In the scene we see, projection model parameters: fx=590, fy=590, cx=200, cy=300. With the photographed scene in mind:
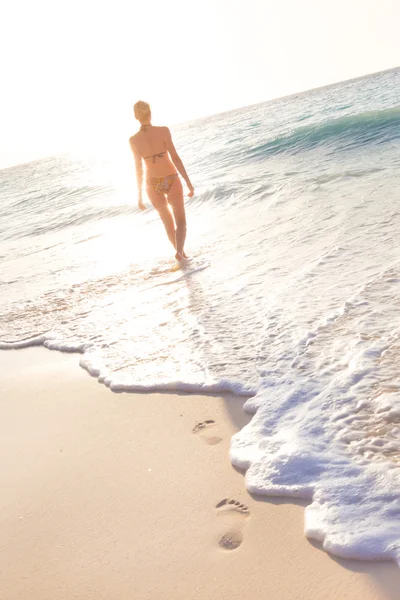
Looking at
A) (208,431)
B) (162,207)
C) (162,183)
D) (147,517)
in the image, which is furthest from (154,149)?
(147,517)

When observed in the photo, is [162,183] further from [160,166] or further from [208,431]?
[208,431]

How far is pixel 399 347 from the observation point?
3014 millimetres

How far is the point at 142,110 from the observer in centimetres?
580

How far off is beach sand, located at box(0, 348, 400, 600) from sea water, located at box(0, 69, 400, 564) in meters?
0.10

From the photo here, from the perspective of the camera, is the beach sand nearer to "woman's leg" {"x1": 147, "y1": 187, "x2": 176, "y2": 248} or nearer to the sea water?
the sea water

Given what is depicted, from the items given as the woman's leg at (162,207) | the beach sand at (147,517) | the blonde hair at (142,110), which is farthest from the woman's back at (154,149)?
the beach sand at (147,517)

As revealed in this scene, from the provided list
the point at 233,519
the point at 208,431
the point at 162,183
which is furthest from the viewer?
the point at 162,183

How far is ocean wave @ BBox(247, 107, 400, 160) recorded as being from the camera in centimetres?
1280

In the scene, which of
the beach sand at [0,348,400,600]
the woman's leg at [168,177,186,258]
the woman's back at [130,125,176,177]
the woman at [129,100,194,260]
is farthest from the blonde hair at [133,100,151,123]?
the beach sand at [0,348,400,600]

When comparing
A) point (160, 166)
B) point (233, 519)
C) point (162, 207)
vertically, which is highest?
point (160, 166)

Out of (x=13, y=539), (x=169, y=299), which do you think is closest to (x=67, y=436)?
(x=13, y=539)

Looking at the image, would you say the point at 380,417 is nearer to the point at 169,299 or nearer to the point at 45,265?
the point at 169,299

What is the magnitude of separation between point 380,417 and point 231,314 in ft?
5.96

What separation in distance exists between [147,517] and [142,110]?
178 inches
